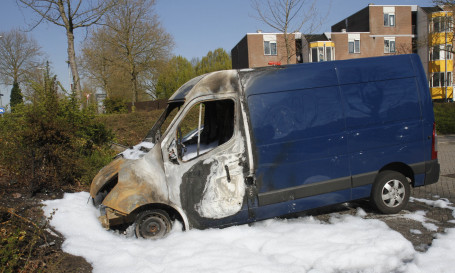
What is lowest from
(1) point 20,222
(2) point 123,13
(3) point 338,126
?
(1) point 20,222

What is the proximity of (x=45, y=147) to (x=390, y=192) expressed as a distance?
6.25 metres

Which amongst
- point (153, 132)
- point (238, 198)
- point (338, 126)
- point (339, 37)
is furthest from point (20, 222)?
point (339, 37)

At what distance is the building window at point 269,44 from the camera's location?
145ft

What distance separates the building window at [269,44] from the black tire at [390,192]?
39.9m

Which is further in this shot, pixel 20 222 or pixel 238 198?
pixel 238 198

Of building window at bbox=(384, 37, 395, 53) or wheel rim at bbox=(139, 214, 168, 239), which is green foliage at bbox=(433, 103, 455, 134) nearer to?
wheel rim at bbox=(139, 214, 168, 239)

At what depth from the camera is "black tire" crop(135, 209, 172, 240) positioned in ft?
15.7

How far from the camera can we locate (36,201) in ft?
19.5

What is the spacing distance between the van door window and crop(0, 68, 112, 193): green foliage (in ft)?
8.85

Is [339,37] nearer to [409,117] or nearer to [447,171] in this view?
[447,171]

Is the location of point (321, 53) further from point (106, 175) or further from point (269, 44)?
point (106, 175)

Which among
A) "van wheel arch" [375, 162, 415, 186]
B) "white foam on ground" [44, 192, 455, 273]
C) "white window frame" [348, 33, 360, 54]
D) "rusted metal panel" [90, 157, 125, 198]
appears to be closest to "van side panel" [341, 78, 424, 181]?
"van wheel arch" [375, 162, 415, 186]

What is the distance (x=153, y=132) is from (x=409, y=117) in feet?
13.2

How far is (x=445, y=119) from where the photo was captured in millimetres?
17859
